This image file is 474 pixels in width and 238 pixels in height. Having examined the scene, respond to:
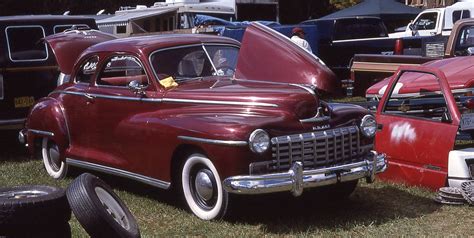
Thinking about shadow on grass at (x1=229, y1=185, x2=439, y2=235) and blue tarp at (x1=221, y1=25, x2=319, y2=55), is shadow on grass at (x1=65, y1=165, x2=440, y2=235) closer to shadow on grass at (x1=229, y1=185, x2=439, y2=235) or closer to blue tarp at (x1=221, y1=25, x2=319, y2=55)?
shadow on grass at (x1=229, y1=185, x2=439, y2=235)

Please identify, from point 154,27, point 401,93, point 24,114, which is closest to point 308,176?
point 401,93

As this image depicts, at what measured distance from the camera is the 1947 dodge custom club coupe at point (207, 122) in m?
5.79

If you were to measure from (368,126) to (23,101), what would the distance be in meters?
5.50

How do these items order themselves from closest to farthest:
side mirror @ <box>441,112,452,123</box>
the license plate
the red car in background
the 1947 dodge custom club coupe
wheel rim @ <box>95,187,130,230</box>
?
wheel rim @ <box>95,187,130,230</box>
the 1947 dodge custom club coupe
the red car in background
side mirror @ <box>441,112,452,123</box>
the license plate

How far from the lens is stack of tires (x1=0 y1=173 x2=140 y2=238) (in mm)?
4555

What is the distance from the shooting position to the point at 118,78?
773 cm

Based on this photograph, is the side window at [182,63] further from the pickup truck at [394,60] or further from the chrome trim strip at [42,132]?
the pickup truck at [394,60]

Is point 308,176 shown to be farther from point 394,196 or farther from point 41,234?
point 41,234

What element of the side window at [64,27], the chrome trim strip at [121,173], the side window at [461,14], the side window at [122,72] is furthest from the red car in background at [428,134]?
the side window at [461,14]

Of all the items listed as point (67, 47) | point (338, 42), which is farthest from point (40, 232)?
point (338, 42)

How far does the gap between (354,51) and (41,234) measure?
1265 cm

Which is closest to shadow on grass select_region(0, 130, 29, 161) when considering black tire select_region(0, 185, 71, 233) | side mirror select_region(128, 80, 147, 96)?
side mirror select_region(128, 80, 147, 96)

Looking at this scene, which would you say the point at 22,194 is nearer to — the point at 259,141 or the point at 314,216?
the point at 259,141

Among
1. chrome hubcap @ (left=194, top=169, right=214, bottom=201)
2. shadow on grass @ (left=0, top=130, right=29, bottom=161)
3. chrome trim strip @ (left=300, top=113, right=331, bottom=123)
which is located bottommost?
shadow on grass @ (left=0, top=130, right=29, bottom=161)
